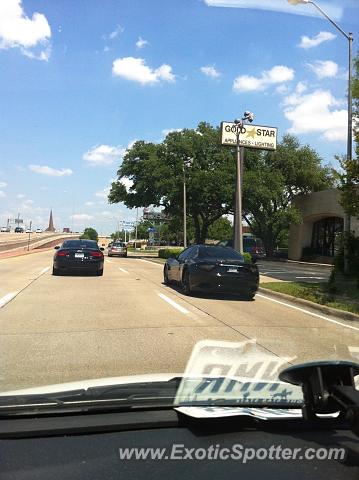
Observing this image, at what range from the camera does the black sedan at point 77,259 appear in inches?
792

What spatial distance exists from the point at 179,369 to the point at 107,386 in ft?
8.88

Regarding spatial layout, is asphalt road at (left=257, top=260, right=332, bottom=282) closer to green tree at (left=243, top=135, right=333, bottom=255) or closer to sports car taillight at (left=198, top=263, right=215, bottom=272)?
sports car taillight at (left=198, top=263, right=215, bottom=272)

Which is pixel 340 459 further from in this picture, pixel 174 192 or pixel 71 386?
pixel 174 192

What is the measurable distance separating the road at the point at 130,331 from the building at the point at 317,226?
1303 inches

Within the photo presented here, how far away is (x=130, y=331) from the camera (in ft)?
28.7

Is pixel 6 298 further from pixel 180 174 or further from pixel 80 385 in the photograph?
pixel 180 174

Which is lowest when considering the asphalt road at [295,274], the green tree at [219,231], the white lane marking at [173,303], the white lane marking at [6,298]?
the asphalt road at [295,274]

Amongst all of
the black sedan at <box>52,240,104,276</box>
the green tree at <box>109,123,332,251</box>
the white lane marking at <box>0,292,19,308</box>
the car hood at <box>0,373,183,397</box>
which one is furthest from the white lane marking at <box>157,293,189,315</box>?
the green tree at <box>109,123,332,251</box>

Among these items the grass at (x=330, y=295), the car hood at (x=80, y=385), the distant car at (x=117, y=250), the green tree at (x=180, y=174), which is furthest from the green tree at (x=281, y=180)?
the car hood at (x=80, y=385)

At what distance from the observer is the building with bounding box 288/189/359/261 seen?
4625 centimetres

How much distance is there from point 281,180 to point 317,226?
21.7 feet

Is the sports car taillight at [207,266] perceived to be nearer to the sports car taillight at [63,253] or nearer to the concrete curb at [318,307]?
the concrete curb at [318,307]

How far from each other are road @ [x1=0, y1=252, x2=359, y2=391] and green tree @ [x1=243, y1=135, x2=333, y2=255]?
3248 cm

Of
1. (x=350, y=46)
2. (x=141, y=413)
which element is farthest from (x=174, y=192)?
(x=141, y=413)
